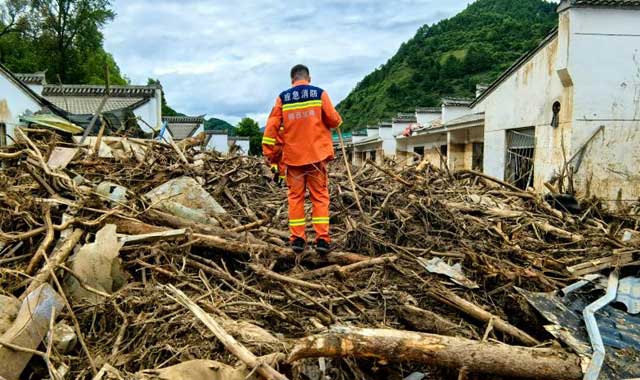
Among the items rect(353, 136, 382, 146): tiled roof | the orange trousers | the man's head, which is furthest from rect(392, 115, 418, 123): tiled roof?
the orange trousers

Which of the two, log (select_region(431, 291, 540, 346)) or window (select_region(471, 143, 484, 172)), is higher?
window (select_region(471, 143, 484, 172))

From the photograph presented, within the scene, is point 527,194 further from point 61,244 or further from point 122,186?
point 61,244

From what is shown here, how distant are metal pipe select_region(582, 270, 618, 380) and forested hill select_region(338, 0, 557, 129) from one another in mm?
43392

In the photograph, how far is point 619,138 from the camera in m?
9.99

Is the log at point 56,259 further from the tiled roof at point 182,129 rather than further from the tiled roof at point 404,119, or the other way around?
the tiled roof at point 182,129

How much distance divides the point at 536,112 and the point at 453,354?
394 inches

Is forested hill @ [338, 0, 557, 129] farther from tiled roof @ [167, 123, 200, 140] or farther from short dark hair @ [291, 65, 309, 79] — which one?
short dark hair @ [291, 65, 309, 79]

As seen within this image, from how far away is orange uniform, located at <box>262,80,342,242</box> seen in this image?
4.20 m

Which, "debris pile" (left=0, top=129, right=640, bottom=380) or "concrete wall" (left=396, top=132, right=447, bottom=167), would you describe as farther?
"concrete wall" (left=396, top=132, right=447, bottom=167)

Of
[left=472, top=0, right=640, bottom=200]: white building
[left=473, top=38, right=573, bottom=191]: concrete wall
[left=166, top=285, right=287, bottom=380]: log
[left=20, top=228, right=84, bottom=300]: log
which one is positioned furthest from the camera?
[left=473, top=38, right=573, bottom=191]: concrete wall

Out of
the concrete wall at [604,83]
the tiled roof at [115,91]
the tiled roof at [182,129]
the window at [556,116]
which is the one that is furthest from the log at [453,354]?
the tiled roof at [182,129]

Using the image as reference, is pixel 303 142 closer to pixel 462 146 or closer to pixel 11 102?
pixel 462 146

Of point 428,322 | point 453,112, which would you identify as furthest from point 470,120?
point 428,322

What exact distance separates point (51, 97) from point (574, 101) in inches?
1007
